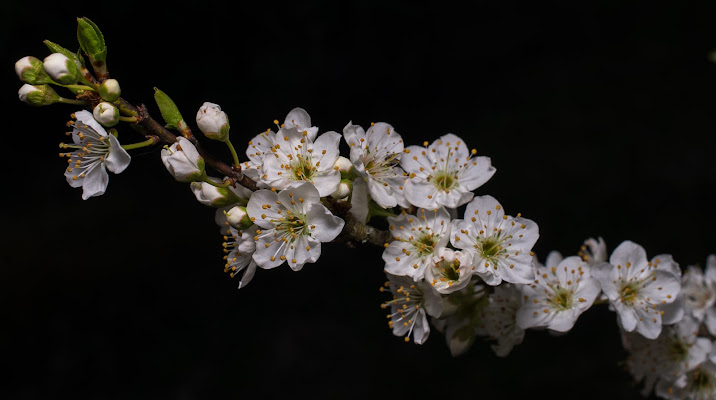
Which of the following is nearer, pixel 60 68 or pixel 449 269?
pixel 60 68

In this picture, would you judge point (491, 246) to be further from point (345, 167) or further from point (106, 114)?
point (106, 114)

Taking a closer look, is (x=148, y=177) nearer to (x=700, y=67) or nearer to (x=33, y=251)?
(x=33, y=251)

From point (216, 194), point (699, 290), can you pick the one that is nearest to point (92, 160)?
point (216, 194)

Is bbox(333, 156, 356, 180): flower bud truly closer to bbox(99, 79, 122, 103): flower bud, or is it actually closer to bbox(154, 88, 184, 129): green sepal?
bbox(154, 88, 184, 129): green sepal

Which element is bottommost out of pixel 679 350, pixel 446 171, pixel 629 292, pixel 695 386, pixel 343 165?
pixel 695 386

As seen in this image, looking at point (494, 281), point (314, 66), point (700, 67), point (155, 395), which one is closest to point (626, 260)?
point (494, 281)
